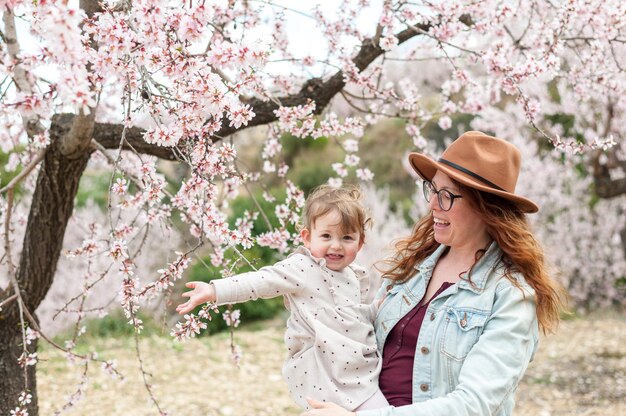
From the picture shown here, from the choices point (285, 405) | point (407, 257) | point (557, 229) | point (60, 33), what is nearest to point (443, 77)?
point (557, 229)

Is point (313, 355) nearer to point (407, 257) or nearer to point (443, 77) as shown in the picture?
point (407, 257)

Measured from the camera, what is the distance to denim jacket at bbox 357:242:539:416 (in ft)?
5.68

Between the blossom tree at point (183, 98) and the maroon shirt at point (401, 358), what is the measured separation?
0.54 metres

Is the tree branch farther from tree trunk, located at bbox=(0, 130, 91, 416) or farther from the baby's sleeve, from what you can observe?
the baby's sleeve

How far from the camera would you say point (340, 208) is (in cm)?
214

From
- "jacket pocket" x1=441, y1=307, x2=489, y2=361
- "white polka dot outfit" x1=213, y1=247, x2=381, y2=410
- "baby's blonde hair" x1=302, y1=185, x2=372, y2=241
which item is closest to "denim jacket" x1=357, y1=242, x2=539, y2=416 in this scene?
"jacket pocket" x1=441, y1=307, x2=489, y2=361

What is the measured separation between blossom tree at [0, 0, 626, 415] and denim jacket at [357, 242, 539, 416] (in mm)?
643

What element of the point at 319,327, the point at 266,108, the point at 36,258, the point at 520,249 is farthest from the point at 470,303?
the point at 36,258

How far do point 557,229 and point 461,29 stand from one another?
591 centimetres

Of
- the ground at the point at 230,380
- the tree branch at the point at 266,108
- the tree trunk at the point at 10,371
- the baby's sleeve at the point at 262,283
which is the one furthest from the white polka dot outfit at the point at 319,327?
the ground at the point at 230,380

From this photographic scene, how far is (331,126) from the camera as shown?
3.20 meters

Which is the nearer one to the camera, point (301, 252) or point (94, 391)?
point (301, 252)

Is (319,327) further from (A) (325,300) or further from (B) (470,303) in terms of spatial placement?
(B) (470,303)

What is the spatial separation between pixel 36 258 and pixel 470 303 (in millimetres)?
2109
